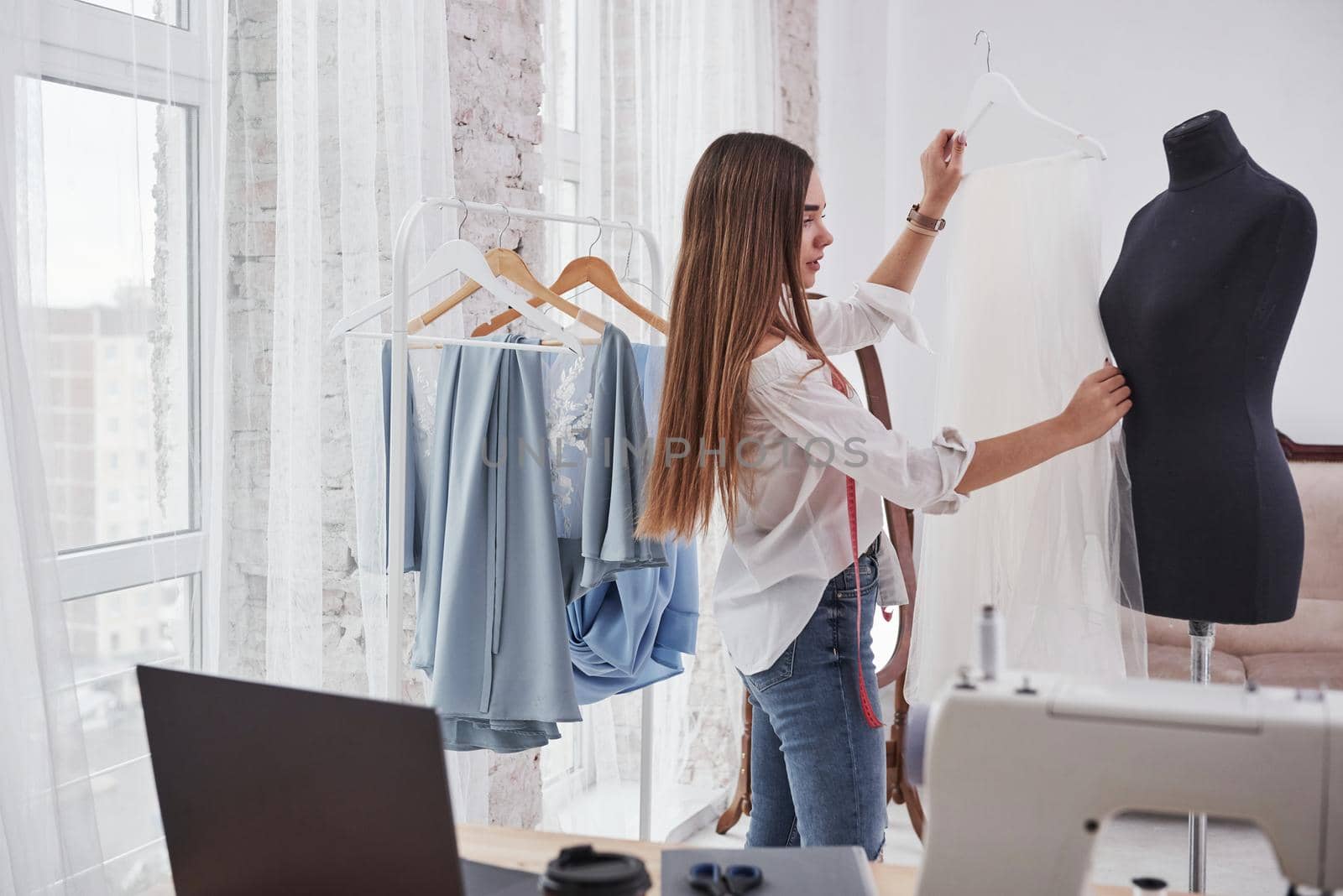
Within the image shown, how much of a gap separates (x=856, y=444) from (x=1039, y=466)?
1.67 feet

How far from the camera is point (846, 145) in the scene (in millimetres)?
4508

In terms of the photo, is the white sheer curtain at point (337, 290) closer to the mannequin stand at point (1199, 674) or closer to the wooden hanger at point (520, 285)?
the wooden hanger at point (520, 285)

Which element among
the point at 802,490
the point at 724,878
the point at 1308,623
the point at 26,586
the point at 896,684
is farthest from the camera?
the point at 1308,623

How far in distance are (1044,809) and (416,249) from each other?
1757 mm

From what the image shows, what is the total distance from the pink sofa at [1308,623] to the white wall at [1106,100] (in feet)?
1.02

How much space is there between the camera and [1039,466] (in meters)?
1.90

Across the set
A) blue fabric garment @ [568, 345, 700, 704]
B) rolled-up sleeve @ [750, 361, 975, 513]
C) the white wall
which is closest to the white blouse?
rolled-up sleeve @ [750, 361, 975, 513]

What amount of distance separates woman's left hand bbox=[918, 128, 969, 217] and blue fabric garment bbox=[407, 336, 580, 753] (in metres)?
0.74

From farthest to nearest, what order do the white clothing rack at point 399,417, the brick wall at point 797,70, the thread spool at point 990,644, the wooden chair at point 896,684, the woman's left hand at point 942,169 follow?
the brick wall at point 797,70
the wooden chair at point 896,684
the woman's left hand at point 942,169
the white clothing rack at point 399,417
the thread spool at point 990,644

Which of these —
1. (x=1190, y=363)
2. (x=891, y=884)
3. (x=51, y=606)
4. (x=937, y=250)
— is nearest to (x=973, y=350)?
(x=1190, y=363)

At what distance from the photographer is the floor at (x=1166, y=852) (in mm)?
2994

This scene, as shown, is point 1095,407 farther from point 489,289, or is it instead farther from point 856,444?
point 489,289

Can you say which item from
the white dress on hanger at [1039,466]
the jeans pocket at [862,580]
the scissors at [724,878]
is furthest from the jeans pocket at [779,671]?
the scissors at [724,878]

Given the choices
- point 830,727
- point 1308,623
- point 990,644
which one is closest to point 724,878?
point 990,644
